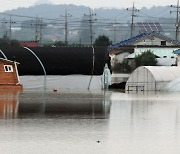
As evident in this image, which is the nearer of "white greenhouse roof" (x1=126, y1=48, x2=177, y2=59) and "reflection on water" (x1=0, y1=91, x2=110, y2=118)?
"reflection on water" (x1=0, y1=91, x2=110, y2=118)

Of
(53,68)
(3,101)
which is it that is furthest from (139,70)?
(3,101)

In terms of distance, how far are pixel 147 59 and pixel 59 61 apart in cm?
2026

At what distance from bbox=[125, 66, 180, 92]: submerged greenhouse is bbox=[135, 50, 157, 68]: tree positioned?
1801 centimetres

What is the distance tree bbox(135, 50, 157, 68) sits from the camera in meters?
45.6

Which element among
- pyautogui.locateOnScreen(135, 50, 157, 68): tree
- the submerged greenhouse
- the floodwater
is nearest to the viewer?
the floodwater

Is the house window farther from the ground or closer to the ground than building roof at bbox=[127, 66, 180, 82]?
farther from the ground

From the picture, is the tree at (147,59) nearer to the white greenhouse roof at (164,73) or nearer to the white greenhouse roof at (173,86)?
the white greenhouse roof at (164,73)

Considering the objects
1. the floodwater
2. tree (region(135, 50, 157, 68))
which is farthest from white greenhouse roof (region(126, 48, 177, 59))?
the floodwater

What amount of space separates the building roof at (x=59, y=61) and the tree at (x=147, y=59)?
18937 mm

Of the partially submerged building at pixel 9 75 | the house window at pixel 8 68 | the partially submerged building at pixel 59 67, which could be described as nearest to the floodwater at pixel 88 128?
the partially submerged building at pixel 9 75

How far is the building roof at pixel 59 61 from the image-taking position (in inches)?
1030

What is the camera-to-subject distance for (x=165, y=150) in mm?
9219

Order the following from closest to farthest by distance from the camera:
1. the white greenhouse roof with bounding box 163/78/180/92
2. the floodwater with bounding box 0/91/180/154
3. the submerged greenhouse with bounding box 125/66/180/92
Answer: the floodwater with bounding box 0/91/180/154
the white greenhouse roof with bounding box 163/78/180/92
the submerged greenhouse with bounding box 125/66/180/92

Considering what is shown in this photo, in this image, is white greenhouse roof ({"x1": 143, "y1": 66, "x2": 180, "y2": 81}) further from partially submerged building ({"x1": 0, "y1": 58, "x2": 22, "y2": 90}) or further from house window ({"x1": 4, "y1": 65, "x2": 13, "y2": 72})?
house window ({"x1": 4, "y1": 65, "x2": 13, "y2": 72})
